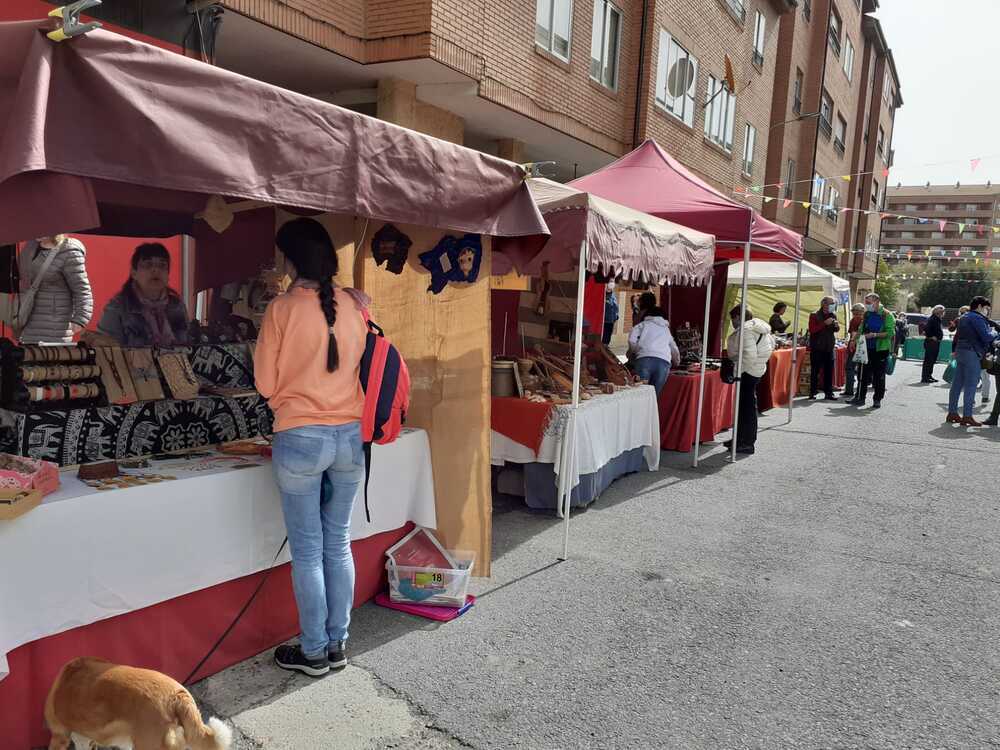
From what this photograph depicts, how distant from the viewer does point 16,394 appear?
321 centimetres

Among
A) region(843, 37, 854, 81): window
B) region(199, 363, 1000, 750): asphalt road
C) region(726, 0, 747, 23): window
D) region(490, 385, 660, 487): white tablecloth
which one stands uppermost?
region(843, 37, 854, 81): window

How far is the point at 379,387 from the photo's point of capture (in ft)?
10.6

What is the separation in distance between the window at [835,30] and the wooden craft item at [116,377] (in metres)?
31.4

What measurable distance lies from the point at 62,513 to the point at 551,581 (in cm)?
283

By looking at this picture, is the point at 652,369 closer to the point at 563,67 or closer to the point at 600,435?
the point at 600,435

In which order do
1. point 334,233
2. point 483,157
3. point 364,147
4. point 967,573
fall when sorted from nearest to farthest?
point 364,147, point 483,157, point 334,233, point 967,573

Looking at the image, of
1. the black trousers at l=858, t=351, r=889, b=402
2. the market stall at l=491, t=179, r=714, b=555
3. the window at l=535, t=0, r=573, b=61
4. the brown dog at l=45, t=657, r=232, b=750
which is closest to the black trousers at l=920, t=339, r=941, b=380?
the black trousers at l=858, t=351, r=889, b=402

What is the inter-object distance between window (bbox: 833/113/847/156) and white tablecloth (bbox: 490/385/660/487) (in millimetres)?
30263

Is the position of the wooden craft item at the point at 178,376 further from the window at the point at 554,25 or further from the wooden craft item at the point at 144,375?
the window at the point at 554,25

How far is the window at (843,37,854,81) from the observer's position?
32.8 meters

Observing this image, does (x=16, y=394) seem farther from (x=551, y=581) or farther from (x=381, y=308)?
(x=551, y=581)

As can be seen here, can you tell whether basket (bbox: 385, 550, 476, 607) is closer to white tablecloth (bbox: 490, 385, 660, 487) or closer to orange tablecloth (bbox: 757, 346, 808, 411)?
white tablecloth (bbox: 490, 385, 660, 487)

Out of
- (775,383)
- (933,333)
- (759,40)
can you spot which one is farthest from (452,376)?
(759,40)

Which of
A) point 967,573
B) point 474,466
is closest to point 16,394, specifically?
point 474,466
